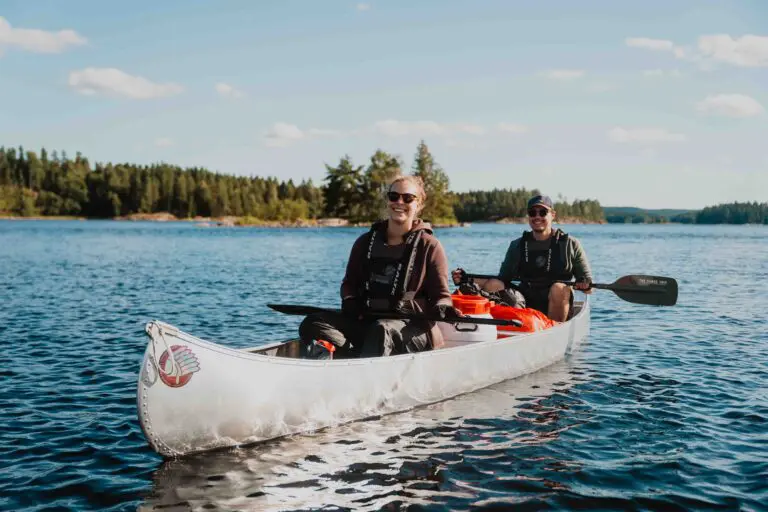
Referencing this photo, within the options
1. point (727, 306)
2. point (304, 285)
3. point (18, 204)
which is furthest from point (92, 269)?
point (18, 204)

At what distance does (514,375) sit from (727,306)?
1167 centimetres

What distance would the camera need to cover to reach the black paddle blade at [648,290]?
11922 mm

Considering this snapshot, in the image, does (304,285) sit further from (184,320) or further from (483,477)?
(483,477)

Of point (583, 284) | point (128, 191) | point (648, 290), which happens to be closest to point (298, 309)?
point (583, 284)

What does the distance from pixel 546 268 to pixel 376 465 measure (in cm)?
571

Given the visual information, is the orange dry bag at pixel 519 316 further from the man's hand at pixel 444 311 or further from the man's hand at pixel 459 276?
the man's hand at pixel 444 311

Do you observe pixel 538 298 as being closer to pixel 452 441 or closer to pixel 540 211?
pixel 540 211

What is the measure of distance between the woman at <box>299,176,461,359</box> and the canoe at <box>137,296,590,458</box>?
12.5 inches

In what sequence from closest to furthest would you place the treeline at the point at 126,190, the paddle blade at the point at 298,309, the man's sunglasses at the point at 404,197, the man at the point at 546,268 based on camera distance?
the man's sunglasses at the point at 404,197, the paddle blade at the point at 298,309, the man at the point at 546,268, the treeline at the point at 126,190

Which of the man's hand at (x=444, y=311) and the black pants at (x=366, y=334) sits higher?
the man's hand at (x=444, y=311)

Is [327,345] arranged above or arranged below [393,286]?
below

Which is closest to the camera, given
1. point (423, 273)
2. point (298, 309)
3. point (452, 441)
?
point (452, 441)

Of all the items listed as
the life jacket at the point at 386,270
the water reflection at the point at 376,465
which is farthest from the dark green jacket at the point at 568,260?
the life jacket at the point at 386,270

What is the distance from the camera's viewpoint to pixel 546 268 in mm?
11234
